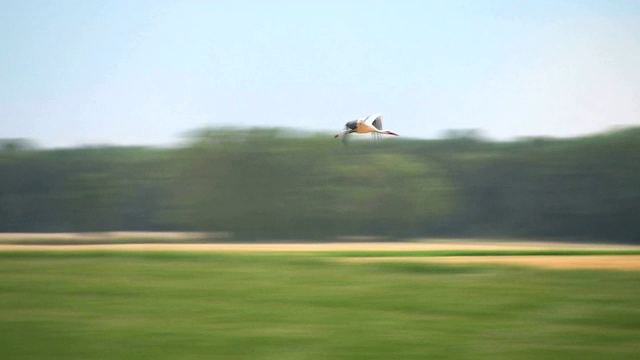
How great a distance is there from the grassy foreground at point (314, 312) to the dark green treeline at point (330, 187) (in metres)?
22.4

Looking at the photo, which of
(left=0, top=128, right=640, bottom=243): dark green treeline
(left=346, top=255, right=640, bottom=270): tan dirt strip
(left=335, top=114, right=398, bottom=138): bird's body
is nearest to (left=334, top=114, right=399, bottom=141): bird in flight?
(left=335, top=114, right=398, bottom=138): bird's body

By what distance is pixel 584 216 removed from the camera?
1682 inches

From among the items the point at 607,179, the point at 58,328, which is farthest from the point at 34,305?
the point at 607,179

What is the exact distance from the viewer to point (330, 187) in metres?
40.4

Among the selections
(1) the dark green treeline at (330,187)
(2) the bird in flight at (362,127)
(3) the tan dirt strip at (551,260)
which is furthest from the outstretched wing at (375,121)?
(1) the dark green treeline at (330,187)

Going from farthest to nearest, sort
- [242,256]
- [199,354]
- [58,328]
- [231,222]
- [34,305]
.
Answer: [231,222] → [242,256] → [34,305] → [58,328] → [199,354]

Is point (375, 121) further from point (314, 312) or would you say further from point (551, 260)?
point (551, 260)

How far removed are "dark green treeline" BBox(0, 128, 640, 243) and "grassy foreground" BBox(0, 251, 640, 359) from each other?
22.4 metres

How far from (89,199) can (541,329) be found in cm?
3513

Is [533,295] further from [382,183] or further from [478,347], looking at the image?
[382,183]

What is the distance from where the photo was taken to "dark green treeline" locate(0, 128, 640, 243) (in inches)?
1580

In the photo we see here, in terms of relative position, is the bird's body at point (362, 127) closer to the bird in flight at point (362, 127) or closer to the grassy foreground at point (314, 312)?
the bird in flight at point (362, 127)

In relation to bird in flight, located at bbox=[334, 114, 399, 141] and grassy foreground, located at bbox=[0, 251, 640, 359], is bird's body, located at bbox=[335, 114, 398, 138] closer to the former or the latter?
bird in flight, located at bbox=[334, 114, 399, 141]

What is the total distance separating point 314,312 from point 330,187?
2822 cm
